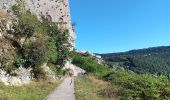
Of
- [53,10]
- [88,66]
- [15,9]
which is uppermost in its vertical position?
[53,10]

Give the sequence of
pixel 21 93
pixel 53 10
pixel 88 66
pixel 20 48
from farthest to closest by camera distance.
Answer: pixel 88 66 → pixel 53 10 → pixel 20 48 → pixel 21 93

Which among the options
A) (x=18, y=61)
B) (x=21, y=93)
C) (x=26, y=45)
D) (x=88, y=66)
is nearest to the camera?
(x=21, y=93)

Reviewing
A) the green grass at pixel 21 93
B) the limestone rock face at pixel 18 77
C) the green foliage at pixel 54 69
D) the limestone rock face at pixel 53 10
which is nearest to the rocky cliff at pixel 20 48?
the limestone rock face at pixel 18 77

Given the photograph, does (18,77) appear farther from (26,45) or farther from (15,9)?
(15,9)

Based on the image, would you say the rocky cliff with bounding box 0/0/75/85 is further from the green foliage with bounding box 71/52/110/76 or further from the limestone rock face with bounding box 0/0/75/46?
the green foliage with bounding box 71/52/110/76

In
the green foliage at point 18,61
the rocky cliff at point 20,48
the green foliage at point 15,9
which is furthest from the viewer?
the green foliage at point 15,9

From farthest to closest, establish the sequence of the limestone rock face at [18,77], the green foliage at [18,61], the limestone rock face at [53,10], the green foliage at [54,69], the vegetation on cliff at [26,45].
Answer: the limestone rock face at [53,10] → the green foliage at [54,69] → the vegetation on cliff at [26,45] → the green foliage at [18,61] → the limestone rock face at [18,77]

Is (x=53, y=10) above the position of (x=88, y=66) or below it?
above

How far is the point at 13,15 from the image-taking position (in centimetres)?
4938

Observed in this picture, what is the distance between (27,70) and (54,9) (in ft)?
109

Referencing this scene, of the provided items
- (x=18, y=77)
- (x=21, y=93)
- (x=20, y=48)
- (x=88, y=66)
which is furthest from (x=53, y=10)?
(x=21, y=93)

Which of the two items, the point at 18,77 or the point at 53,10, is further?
the point at 53,10

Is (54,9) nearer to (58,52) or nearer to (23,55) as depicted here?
(58,52)

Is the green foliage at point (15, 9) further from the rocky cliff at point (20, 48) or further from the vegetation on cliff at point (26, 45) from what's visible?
the vegetation on cliff at point (26, 45)
